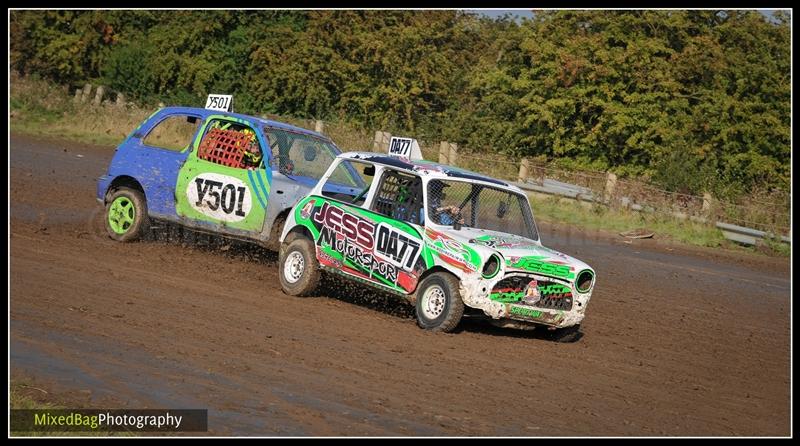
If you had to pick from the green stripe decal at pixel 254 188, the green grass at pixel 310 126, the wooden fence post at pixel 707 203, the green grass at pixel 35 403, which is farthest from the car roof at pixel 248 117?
→ the wooden fence post at pixel 707 203

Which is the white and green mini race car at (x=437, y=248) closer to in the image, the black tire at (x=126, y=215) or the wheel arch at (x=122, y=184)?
the black tire at (x=126, y=215)

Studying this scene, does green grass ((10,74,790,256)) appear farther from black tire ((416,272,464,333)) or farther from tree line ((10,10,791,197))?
black tire ((416,272,464,333))

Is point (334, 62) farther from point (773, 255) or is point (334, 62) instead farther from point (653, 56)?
point (773, 255)

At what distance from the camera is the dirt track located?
753 centimetres

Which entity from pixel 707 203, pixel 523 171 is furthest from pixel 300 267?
pixel 523 171

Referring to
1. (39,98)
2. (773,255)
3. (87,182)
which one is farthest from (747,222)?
(39,98)

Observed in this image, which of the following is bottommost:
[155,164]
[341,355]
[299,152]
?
[341,355]

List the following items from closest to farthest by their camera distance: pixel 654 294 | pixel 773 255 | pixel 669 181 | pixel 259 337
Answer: pixel 259 337 → pixel 654 294 → pixel 773 255 → pixel 669 181

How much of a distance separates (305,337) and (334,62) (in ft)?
96.5

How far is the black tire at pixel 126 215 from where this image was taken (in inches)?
Answer: 569

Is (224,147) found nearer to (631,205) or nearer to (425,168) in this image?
(425,168)

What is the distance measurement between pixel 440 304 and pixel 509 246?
922mm

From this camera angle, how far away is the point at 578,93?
106 feet

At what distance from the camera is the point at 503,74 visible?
114 ft
